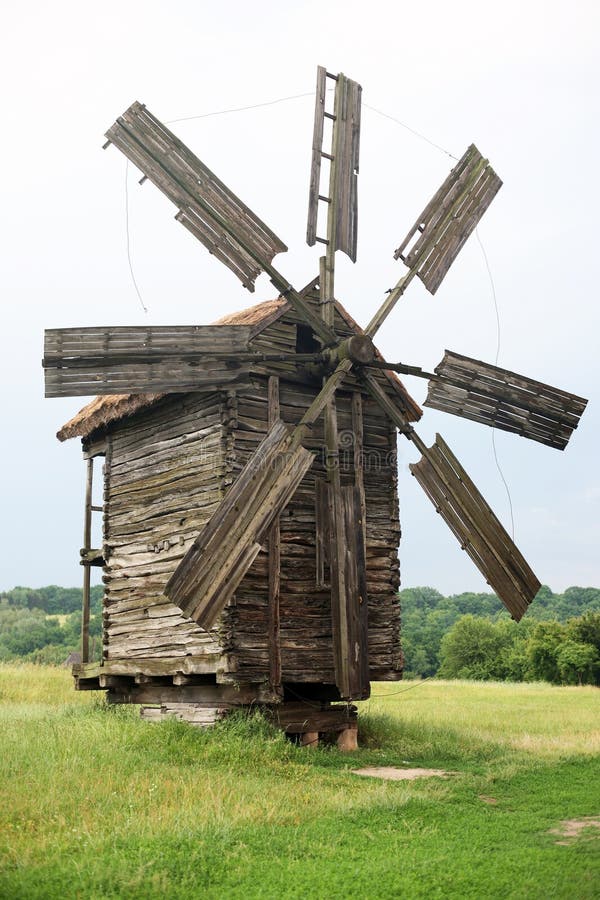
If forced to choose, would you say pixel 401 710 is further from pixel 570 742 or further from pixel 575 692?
pixel 575 692

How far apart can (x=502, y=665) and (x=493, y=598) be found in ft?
91.7

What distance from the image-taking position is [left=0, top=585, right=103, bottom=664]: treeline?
4778 cm

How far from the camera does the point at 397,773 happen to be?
1066cm

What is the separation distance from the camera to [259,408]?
491 inches

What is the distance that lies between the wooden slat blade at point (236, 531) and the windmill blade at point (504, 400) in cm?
312

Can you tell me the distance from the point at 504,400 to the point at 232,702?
18.6ft

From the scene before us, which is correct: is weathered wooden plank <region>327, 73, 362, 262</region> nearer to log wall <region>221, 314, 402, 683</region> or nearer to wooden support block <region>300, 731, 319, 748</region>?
log wall <region>221, 314, 402, 683</region>

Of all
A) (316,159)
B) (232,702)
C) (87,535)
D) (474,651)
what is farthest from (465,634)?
(316,159)

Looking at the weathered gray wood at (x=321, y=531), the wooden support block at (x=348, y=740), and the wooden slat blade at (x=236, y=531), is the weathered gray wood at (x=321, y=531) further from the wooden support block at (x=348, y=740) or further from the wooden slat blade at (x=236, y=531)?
the wooden support block at (x=348, y=740)

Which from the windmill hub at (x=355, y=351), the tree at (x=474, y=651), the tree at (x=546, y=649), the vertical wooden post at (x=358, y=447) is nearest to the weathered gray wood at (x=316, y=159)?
the windmill hub at (x=355, y=351)

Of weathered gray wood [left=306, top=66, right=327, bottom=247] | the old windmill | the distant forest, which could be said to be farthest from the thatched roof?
the distant forest

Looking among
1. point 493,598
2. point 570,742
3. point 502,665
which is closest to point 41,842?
point 570,742

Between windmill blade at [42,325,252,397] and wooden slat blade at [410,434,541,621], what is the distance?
9.35ft

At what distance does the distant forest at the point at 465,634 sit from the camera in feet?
110
